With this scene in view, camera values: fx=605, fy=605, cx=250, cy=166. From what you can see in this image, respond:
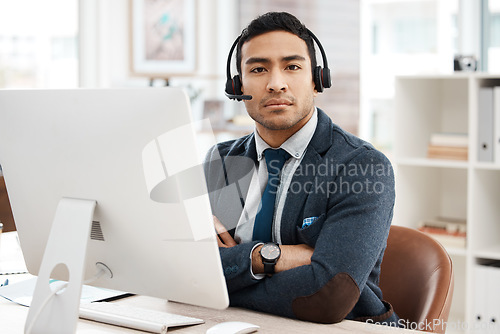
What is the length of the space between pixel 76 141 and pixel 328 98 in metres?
2.95

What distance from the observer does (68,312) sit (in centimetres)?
116

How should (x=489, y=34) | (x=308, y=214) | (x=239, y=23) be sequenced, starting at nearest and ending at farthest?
(x=308, y=214)
(x=489, y=34)
(x=239, y=23)

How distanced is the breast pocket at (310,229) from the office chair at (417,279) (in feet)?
1.08

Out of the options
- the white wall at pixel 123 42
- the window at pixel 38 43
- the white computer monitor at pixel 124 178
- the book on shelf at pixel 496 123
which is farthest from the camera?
the white wall at pixel 123 42

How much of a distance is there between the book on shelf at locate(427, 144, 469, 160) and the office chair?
4.10 ft

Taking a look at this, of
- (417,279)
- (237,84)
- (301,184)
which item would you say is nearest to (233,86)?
(237,84)

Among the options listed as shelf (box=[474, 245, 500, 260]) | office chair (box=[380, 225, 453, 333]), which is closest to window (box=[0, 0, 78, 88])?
shelf (box=[474, 245, 500, 260])

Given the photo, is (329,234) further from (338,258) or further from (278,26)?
(278,26)

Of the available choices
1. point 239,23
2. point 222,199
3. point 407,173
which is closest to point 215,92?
point 239,23

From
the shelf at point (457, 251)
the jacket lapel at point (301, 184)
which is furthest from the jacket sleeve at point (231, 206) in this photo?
the shelf at point (457, 251)

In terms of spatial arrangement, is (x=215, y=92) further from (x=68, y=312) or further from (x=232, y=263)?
(x=68, y=312)

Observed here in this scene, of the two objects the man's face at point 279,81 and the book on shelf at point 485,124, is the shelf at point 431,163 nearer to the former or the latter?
the book on shelf at point 485,124

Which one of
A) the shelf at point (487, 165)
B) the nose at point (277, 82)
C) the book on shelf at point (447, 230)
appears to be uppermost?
the nose at point (277, 82)

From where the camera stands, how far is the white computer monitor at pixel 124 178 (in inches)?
41.7
